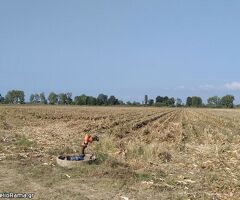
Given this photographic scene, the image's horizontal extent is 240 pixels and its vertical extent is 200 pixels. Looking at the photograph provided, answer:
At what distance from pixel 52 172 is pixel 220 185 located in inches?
178

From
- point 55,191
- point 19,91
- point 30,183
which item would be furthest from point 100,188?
point 19,91

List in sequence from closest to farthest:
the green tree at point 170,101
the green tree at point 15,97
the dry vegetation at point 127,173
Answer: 1. the dry vegetation at point 127,173
2. the green tree at point 15,97
3. the green tree at point 170,101

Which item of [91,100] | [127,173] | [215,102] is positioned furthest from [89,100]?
[127,173]

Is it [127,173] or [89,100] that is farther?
[89,100]

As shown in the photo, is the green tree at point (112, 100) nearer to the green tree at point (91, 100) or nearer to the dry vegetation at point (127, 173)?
the green tree at point (91, 100)

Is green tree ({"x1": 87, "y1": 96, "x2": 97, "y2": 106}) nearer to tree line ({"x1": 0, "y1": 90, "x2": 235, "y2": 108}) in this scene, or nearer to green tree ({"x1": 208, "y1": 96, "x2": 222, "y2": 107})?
tree line ({"x1": 0, "y1": 90, "x2": 235, "y2": 108})

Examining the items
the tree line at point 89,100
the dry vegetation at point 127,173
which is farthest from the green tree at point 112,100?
the dry vegetation at point 127,173

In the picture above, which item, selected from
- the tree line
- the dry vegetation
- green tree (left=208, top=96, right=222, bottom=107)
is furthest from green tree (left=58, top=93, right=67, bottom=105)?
the dry vegetation

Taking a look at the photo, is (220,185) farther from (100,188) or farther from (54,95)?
(54,95)

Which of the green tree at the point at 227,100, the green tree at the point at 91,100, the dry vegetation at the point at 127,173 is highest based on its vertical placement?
the green tree at the point at 227,100

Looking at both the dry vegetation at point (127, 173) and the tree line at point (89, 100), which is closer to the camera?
the dry vegetation at point (127, 173)

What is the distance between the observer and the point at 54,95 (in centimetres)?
18000

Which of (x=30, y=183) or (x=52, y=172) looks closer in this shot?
(x=30, y=183)

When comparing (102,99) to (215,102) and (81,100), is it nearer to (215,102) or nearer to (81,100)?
(81,100)
